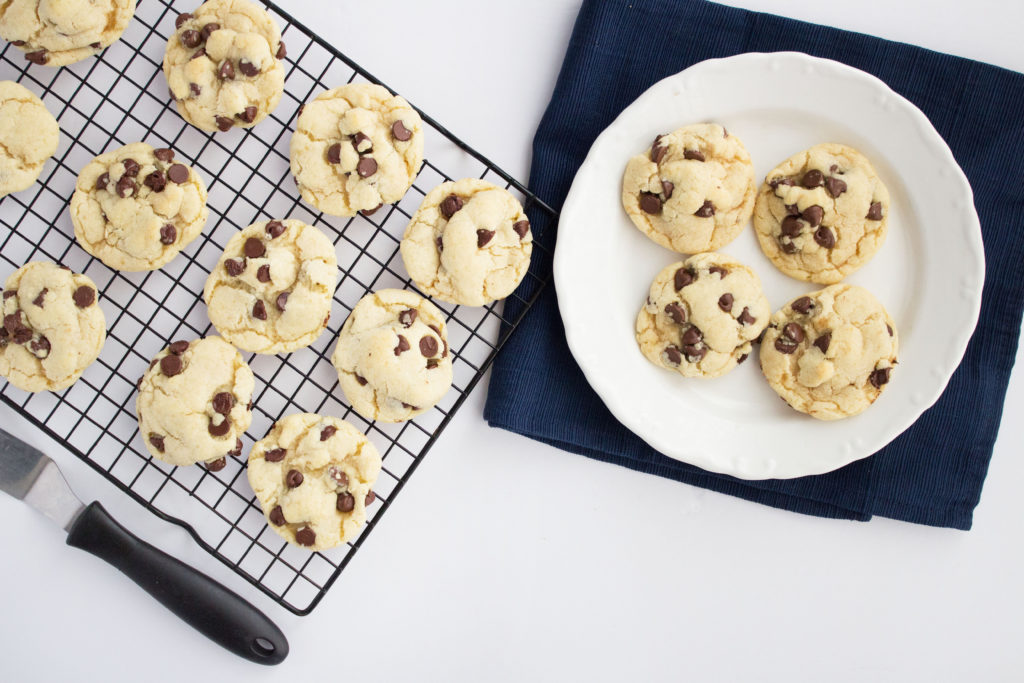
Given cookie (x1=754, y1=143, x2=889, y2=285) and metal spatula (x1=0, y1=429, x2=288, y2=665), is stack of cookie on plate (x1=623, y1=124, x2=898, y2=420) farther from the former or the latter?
metal spatula (x1=0, y1=429, x2=288, y2=665)

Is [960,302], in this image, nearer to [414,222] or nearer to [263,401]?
[414,222]

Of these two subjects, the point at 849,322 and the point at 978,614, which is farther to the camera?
the point at 978,614

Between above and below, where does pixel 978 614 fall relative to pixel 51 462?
above

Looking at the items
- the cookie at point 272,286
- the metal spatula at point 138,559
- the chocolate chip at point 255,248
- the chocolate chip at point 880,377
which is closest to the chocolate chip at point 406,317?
the cookie at point 272,286

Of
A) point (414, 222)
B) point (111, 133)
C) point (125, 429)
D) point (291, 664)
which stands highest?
point (414, 222)

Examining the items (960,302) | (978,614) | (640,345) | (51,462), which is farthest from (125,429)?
(978,614)

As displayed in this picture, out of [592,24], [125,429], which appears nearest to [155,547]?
[125,429]

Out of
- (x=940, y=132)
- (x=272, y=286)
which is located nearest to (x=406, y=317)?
(x=272, y=286)
